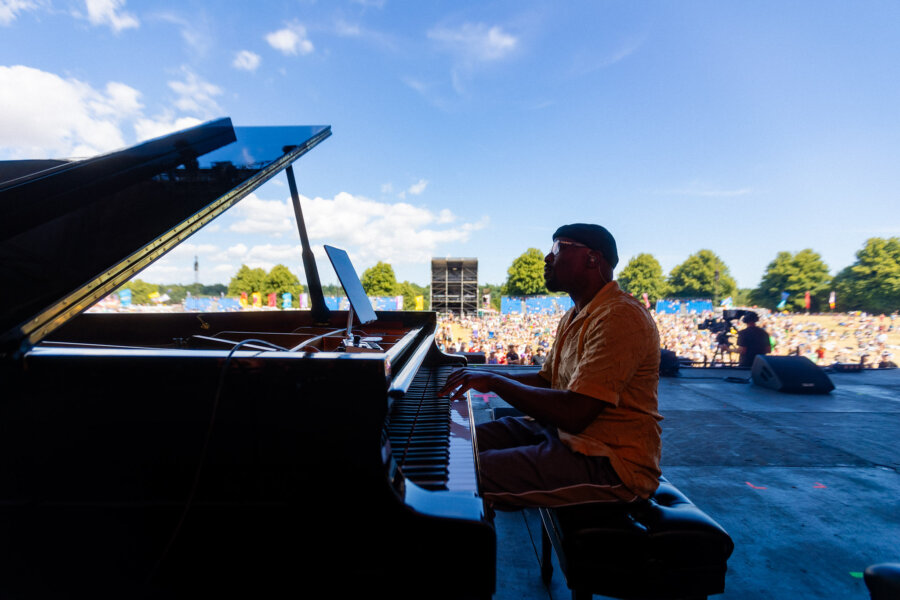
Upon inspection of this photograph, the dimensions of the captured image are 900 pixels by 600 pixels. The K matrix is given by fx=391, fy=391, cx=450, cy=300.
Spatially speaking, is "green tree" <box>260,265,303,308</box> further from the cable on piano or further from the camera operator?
the cable on piano

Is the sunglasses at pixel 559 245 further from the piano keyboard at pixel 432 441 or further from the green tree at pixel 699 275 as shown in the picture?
the green tree at pixel 699 275

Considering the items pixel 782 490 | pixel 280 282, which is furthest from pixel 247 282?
pixel 782 490

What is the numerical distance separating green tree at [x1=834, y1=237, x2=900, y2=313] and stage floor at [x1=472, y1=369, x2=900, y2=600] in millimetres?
54434

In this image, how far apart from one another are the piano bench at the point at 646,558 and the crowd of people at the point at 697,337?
1636 centimetres

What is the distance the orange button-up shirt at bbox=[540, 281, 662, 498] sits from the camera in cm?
159

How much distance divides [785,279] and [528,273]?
32171mm

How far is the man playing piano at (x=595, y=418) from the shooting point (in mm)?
1601

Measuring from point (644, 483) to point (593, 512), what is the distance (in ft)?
0.91

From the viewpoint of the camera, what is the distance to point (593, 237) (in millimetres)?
1920

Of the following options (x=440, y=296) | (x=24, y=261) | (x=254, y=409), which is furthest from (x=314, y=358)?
(x=440, y=296)

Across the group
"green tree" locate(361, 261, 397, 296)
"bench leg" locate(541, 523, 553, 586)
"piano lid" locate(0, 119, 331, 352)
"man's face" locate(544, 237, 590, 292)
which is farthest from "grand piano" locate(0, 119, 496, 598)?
"green tree" locate(361, 261, 397, 296)

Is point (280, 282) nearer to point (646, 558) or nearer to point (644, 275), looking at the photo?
point (644, 275)

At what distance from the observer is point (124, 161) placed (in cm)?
208

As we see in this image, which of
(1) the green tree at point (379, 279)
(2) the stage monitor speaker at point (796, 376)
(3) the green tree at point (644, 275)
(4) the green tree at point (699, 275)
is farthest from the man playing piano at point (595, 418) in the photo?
(4) the green tree at point (699, 275)
